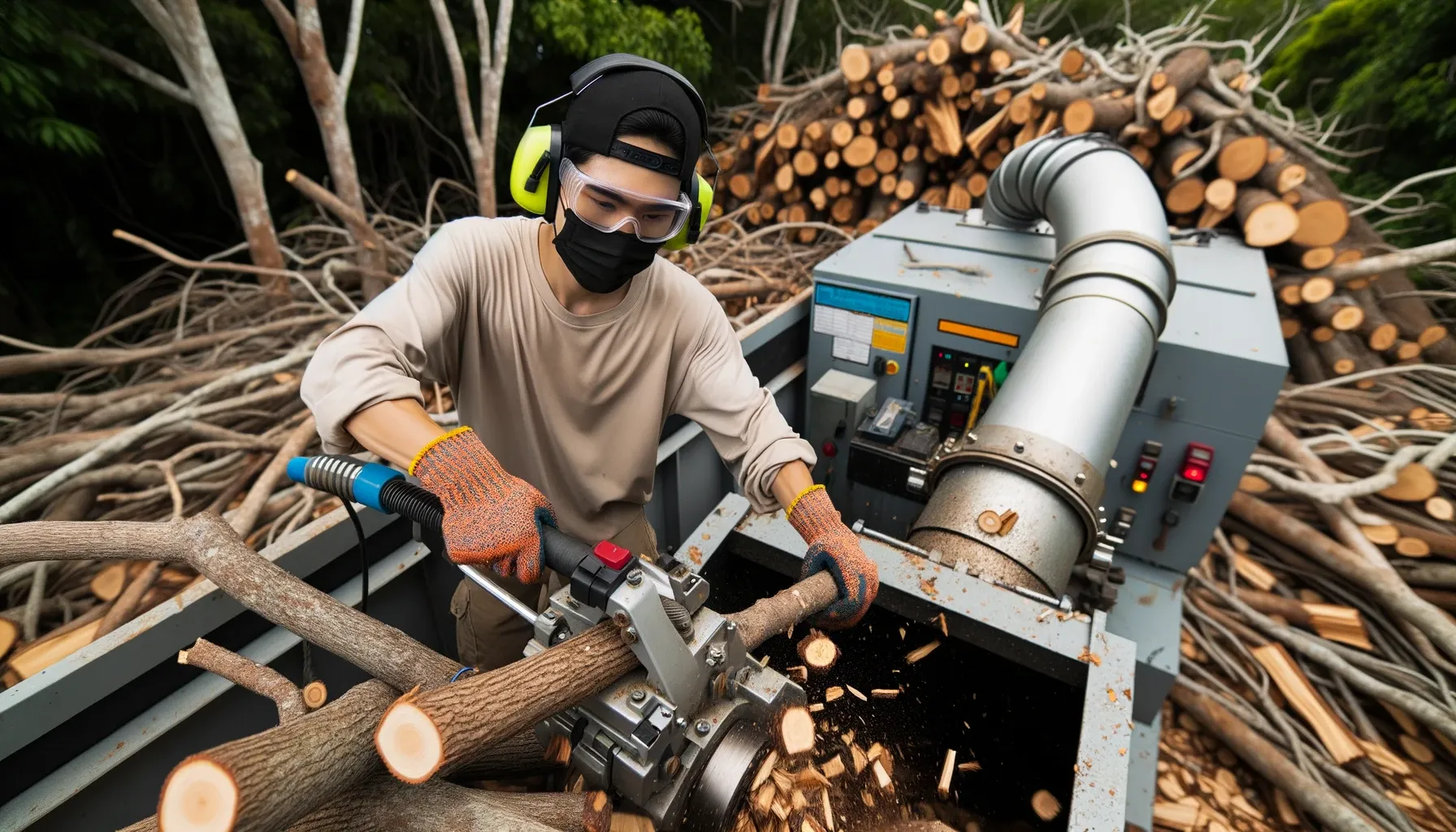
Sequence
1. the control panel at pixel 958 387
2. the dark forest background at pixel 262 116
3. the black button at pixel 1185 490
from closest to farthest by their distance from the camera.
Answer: the black button at pixel 1185 490
the control panel at pixel 958 387
the dark forest background at pixel 262 116

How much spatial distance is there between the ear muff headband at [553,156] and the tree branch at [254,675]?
42.0 inches

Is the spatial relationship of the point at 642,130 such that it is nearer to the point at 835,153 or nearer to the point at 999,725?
the point at 999,725

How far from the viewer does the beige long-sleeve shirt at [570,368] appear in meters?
1.43

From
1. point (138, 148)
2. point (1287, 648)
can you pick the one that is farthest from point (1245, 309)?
point (138, 148)

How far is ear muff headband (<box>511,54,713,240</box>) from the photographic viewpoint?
1.31 m

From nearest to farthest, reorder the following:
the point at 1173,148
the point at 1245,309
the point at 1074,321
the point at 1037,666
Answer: the point at 1037,666, the point at 1074,321, the point at 1245,309, the point at 1173,148

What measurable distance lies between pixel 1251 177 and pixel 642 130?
4177 mm

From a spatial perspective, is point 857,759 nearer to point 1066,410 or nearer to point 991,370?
point 1066,410

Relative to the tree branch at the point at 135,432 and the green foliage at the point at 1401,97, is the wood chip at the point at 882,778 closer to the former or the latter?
the tree branch at the point at 135,432

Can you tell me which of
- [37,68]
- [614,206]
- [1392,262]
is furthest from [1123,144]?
[37,68]

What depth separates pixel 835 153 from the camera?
495 centimetres

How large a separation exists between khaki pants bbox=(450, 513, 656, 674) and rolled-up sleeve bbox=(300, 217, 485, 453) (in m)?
0.69

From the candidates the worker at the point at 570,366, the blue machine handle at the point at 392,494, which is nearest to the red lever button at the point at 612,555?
the blue machine handle at the point at 392,494

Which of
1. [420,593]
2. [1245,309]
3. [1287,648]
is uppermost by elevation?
[1245,309]
